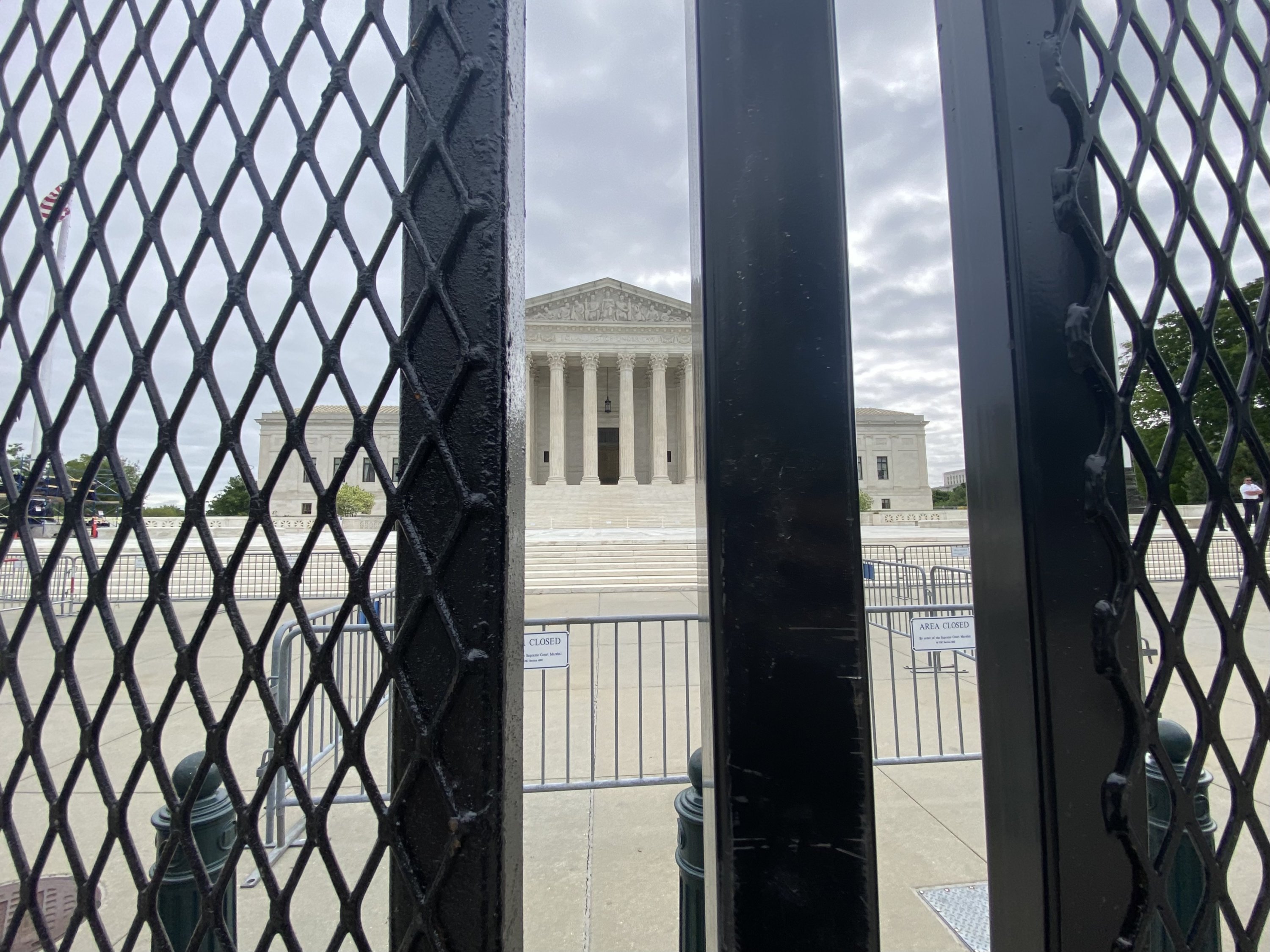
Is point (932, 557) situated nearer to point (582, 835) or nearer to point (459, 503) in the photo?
point (582, 835)

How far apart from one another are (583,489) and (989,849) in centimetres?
3574

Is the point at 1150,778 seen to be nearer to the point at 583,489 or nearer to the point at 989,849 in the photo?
the point at 989,849

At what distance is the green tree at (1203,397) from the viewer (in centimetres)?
114

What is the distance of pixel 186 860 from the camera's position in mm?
1572

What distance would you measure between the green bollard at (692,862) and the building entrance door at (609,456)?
1706 inches

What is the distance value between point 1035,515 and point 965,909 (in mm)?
2521

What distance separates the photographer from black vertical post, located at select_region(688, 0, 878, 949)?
0.93 metres

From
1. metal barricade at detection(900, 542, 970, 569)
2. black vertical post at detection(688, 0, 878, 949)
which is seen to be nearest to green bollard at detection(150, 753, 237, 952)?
black vertical post at detection(688, 0, 878, 949)

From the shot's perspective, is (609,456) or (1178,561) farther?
(609,456)

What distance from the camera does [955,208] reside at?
3.71 feet

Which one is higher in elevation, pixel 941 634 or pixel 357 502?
pixel 357 502

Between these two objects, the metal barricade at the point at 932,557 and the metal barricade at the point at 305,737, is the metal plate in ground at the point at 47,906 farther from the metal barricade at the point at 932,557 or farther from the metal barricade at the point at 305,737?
the metal barricade at the point at 932,557

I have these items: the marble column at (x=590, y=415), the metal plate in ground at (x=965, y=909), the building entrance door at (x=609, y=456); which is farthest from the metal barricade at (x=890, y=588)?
the building entrance door at (x=609, y=456)

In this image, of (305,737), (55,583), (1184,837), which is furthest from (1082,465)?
(55,583)
